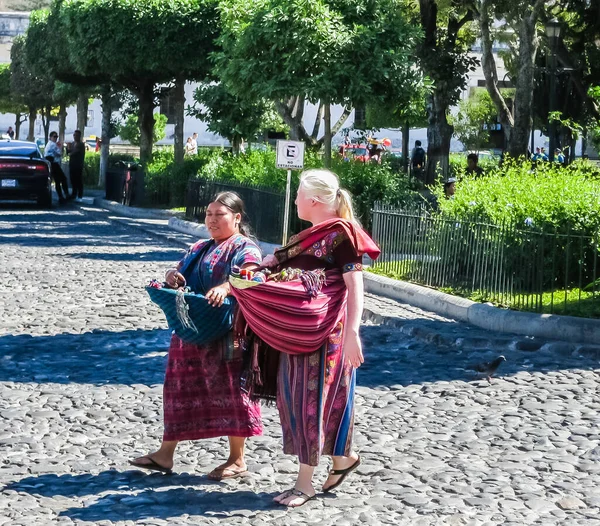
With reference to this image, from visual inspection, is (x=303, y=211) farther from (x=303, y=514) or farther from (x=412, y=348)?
(x=412, y=348)

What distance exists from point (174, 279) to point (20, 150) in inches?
1043

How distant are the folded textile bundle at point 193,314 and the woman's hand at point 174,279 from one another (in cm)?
10

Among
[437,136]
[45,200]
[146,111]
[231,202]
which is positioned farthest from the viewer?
[146,111]

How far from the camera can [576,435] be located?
7.63 metres

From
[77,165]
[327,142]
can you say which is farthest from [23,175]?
[327,142]

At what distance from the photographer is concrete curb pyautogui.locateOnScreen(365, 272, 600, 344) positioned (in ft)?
37.5

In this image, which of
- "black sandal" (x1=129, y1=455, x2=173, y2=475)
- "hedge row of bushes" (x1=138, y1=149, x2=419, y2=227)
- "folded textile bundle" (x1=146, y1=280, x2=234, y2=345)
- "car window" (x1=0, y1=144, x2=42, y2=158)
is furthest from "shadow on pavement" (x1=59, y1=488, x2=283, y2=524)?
"car window" (x1=0, y1=144, x2=42, y2=158)

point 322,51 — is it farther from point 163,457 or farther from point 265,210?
point 163,457

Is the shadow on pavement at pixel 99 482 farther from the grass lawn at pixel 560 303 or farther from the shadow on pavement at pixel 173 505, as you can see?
the grass lawn at pixel 560 303

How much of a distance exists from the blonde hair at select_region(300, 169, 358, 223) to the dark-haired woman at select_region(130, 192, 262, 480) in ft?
1.78

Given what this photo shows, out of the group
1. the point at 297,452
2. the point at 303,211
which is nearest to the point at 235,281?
the point at 303,211

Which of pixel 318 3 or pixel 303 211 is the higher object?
pixel 318 3

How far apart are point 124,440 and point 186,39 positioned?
26.7m

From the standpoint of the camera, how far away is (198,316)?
6.10 m
